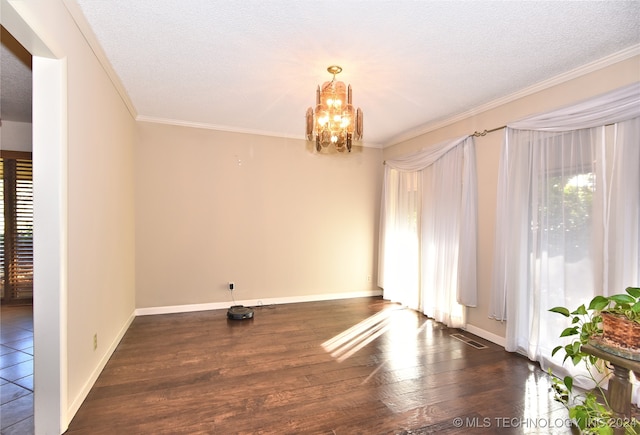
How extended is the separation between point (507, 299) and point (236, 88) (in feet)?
11.7

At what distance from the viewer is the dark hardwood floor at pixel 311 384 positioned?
2.07 metres

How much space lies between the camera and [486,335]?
11.8ft

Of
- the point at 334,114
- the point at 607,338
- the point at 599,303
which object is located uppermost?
the point at 334,114

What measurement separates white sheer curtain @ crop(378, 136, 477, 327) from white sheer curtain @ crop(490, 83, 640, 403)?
0.40 metres

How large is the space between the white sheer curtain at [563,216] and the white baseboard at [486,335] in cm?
18

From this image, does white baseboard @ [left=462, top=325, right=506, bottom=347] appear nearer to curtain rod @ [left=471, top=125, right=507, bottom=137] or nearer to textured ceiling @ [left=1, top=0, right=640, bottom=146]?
curtain rod @ [left=471, top=125, right=507, bottom=137]

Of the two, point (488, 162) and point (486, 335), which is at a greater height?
point (488, 162)

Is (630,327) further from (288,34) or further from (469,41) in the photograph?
(288,34)

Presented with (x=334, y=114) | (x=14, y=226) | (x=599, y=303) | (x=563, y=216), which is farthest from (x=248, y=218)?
(x=599, y=303)

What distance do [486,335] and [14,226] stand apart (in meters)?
6.61

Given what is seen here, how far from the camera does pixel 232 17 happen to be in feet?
6.95

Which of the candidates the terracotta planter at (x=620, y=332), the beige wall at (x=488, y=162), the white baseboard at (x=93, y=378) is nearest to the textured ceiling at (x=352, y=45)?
the beige wall at (x=488, y=162)

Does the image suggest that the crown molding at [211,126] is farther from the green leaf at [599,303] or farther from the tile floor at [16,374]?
the green leaf at [599,303]

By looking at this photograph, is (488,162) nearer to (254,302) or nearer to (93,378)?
(254,302)
